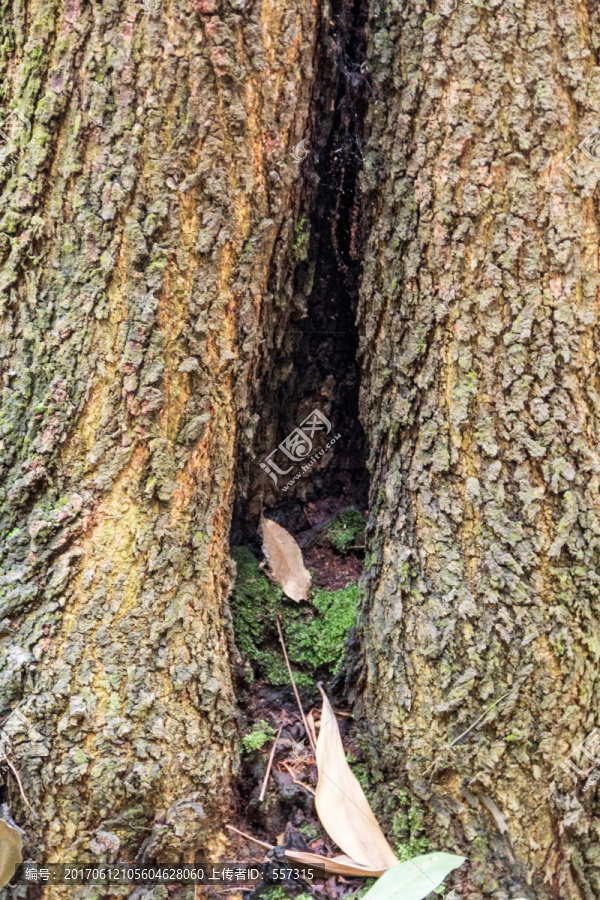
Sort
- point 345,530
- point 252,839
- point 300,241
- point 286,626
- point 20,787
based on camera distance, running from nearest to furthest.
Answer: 1. point 20,787
2. point 252,839
3. point 300,241
4. point 286,626
5. point 345,530

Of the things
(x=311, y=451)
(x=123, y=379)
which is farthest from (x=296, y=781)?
(x=123, y=379)

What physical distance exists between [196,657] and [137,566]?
0.73ft

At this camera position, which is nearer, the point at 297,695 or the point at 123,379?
the point at 123,379

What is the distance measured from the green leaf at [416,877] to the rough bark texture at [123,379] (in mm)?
381

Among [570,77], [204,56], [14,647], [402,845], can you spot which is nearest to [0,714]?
[14,647]

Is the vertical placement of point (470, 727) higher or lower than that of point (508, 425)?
lower

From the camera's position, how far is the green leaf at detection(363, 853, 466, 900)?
1.15 meters

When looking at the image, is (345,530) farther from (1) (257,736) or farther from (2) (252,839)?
(2) (252,839)

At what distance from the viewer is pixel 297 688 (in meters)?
1.67

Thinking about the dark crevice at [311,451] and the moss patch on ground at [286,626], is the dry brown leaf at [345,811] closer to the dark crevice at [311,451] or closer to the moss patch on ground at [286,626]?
the dark crevice at [311,451]

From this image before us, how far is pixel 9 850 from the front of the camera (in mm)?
1267

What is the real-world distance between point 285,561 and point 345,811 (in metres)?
0.59

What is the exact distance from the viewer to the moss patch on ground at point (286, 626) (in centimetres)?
168

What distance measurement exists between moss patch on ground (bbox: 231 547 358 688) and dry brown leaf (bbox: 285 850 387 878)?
14.5 inches
